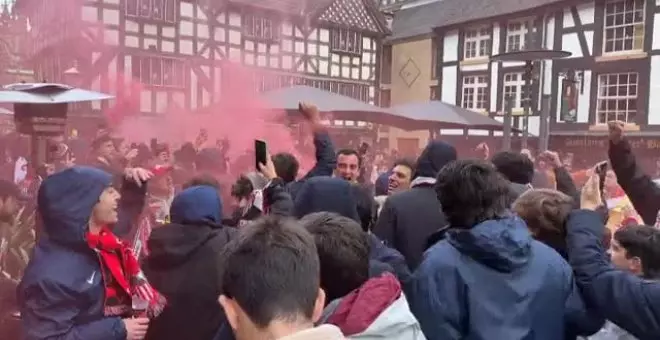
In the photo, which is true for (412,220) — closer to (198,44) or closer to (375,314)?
(375,314)

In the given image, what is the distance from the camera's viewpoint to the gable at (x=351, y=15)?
2069 cm

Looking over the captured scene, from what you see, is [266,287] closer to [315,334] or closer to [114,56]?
[315,334]

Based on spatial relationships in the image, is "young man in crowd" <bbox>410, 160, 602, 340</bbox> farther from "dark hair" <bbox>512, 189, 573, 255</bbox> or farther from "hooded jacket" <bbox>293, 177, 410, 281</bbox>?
"hooded jacket" <bbox>293, 177, 410, 281</bbox>

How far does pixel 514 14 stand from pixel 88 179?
20.9 m

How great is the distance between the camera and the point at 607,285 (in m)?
2.04

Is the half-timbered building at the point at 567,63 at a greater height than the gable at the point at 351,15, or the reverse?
the gable at the point at 351,15

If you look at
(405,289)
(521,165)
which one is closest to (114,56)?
(521,165)

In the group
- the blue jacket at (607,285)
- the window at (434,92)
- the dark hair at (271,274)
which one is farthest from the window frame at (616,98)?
the dark hair at (271,274)

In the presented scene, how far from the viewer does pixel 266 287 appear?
128 cm

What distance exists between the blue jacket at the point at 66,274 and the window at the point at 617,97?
61.8 ft

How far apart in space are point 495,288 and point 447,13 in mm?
24454

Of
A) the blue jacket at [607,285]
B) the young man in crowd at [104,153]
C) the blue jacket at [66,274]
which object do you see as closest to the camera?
the blue jacket at [607,285]

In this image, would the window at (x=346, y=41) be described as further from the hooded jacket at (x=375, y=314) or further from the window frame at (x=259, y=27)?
the hooded jacket at (x=375, y=314)

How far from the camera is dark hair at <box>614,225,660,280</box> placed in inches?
93.7
